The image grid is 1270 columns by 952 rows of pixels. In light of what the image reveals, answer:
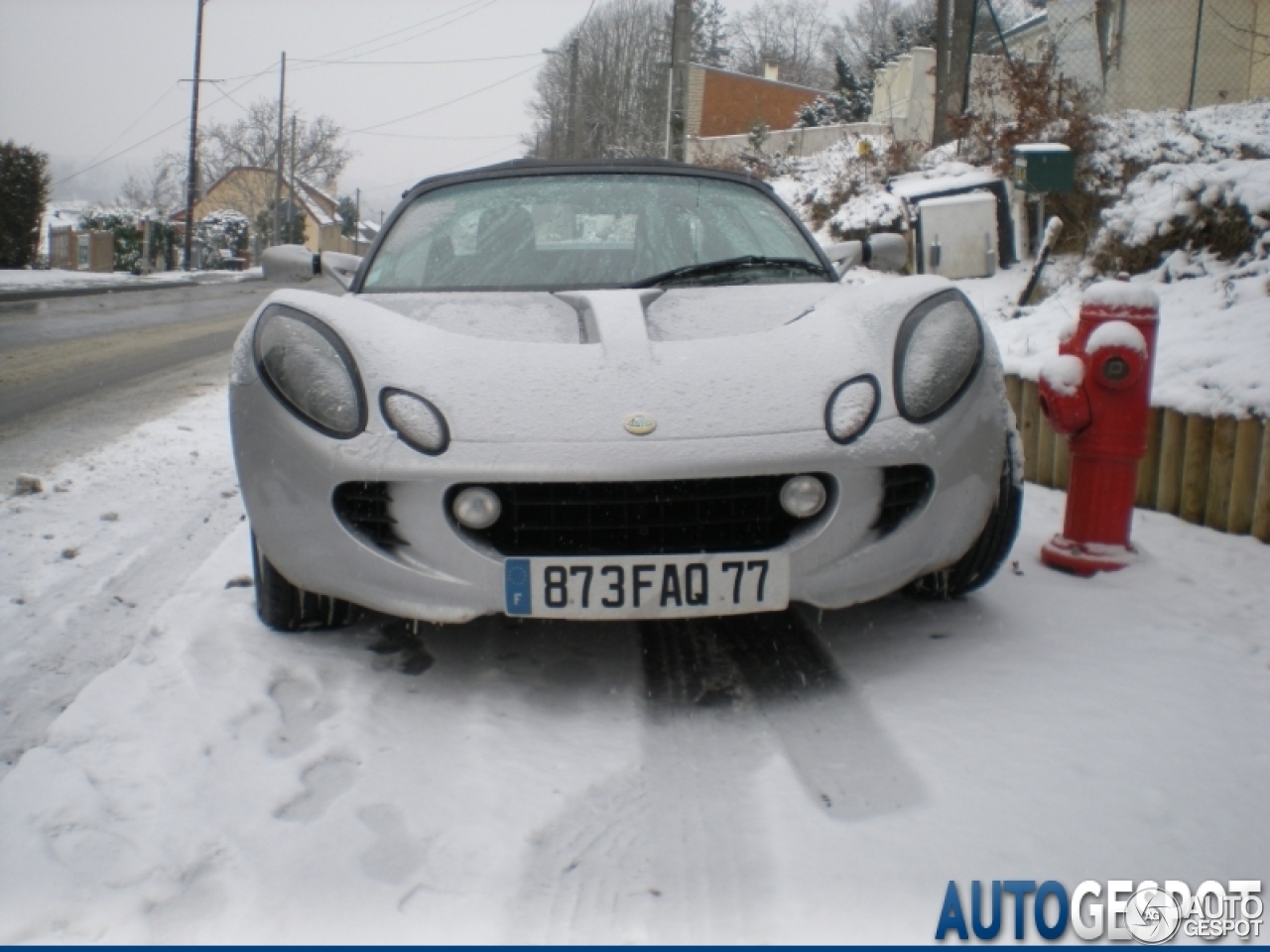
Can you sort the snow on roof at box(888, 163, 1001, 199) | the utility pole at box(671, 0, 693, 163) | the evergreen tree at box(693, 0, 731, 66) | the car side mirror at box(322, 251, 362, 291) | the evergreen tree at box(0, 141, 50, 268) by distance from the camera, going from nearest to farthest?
1. the car side mirror at box(322, 251, 362, 291)
2. the snow on roof at box(888, 163, 1001, 199)
3. the utility pole at box(671, 0, 693, 163)
4. the evergreen tree at box(0, 141, 50, 268)
5. the evergreen tree at box(693, 0, 731, 66)

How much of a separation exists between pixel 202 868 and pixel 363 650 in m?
0.98

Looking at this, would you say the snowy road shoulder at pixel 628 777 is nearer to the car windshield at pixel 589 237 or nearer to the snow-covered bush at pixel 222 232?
the car windshield at pixel 589 237

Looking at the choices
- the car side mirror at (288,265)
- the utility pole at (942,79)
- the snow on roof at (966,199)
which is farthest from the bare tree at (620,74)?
the car side mirror at (288,265)

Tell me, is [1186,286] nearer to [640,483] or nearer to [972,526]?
[972,526]

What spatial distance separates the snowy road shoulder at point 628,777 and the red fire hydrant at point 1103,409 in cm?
43

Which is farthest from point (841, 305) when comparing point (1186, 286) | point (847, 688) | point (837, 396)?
point (1186, 286)

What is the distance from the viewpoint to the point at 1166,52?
19328 mm

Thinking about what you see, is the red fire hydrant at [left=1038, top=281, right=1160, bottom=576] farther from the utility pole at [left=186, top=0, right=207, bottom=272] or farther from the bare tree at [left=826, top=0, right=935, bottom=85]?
the bare tree at [left=826, top=0, right=935, bottom=85]

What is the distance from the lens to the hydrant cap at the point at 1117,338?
126 inches

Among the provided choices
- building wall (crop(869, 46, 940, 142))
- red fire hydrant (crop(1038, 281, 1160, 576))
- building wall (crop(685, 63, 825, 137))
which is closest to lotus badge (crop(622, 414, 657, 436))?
red fire hydrant (crop(1038, 281, 1160, 576))

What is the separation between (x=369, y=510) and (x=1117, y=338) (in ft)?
7.20

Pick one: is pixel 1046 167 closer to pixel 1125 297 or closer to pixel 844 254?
pixel 844 254

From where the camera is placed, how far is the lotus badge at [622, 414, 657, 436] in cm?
233

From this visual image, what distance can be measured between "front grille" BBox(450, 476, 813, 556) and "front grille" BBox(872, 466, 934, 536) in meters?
0.23
